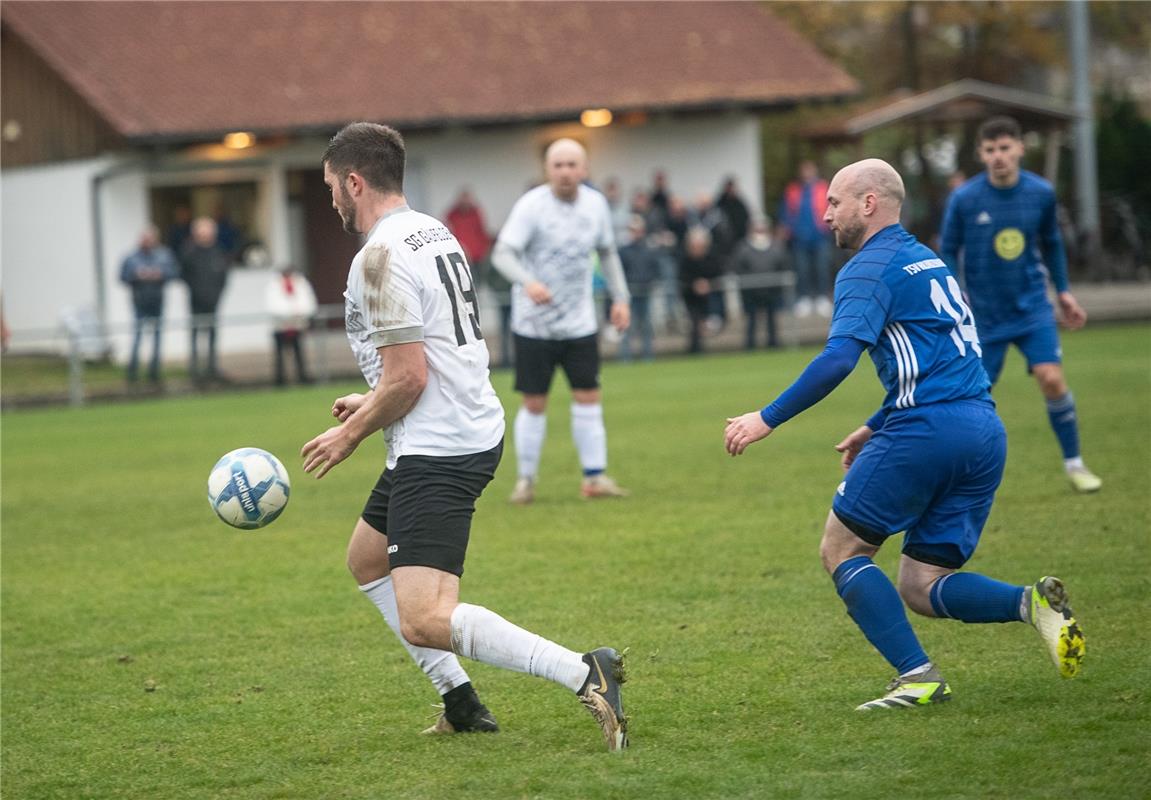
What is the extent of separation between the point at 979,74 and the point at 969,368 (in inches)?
1592

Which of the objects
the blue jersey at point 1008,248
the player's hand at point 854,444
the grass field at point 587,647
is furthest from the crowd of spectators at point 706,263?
the player's hand at point 854,444

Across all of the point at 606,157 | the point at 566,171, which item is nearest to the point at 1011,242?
the point at 566,171

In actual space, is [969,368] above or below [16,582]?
above

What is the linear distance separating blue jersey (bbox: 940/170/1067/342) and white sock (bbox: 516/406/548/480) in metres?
3.00

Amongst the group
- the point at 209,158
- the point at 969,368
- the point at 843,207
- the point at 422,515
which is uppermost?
the point at 209,158

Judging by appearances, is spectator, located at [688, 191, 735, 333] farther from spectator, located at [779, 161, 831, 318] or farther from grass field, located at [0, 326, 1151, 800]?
grass field, located at [0, 326, 1151, 800]

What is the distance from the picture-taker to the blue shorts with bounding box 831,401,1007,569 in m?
5.50

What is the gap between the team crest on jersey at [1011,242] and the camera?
32.6 feet

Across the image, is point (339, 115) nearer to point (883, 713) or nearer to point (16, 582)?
point (16, 582)

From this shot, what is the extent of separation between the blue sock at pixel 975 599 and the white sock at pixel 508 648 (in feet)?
4.44

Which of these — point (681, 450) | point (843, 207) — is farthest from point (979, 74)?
point (843, 207)

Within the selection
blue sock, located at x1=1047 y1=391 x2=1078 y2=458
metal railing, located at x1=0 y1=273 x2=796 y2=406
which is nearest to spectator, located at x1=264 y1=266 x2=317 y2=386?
metal railing, located at x1=0 y1=273 x2=796 y2=406

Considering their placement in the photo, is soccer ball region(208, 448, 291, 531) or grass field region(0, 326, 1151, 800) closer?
grass field region(0, 326, 1151, 800)

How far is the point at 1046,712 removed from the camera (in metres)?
5.57
